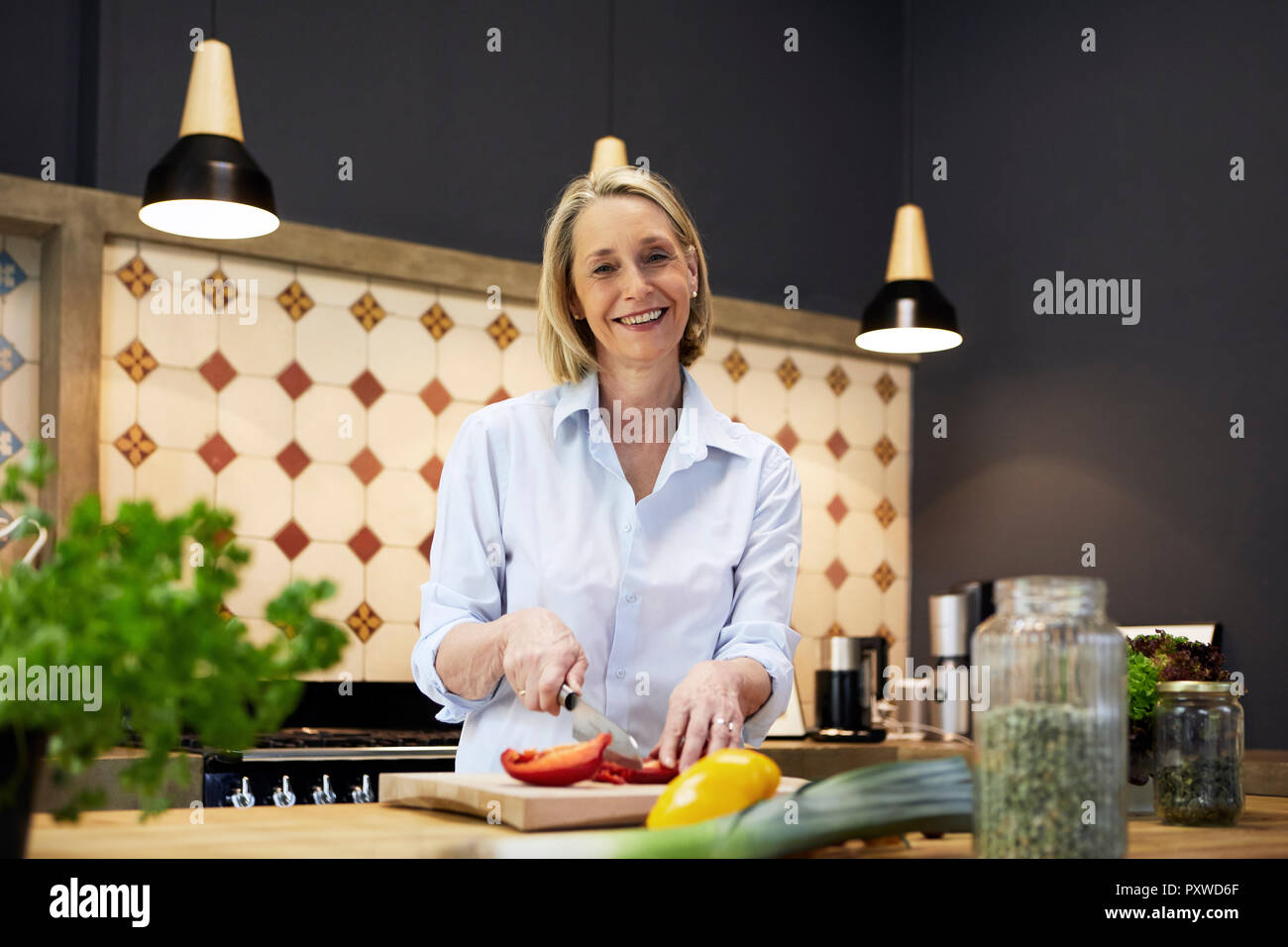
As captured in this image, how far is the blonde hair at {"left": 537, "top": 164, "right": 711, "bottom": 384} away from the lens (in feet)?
5.57

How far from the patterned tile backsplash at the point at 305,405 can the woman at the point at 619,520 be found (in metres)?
1.39

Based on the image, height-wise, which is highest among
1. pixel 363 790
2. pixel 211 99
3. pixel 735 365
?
pixel 211 99

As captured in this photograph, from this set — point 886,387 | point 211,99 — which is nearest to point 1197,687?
point 211,99

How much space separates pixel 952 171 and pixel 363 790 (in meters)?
2.56

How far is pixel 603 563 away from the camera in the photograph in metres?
1.61

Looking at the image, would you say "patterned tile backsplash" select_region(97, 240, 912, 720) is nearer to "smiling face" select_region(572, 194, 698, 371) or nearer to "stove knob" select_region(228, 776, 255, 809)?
"stove knob" select_region(228, 776, 255, 809)

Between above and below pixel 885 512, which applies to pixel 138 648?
below

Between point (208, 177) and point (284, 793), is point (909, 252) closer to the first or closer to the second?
point (208, 177)

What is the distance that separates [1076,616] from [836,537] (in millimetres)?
2898

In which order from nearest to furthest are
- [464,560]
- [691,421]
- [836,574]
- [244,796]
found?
1. [464,560]
2. [691,421]
3. [244,796]
4. [836,574]

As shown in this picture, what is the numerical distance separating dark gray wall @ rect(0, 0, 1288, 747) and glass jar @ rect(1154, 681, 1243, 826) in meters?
1.88
